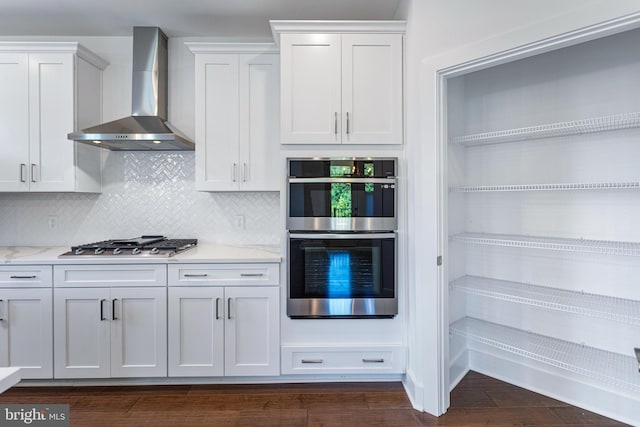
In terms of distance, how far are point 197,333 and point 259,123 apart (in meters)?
1.64

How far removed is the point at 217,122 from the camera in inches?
104

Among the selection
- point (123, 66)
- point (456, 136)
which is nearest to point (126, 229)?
point (123, 66)

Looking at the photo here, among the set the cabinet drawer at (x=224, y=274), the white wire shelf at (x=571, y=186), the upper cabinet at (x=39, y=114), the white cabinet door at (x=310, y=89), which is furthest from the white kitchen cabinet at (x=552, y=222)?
the upper cabinet at (x=39, y=114)

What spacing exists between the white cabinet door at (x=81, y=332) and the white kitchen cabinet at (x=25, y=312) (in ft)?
0.24

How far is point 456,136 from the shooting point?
2.45 meters

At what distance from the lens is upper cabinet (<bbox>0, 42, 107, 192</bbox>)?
257 centimetres

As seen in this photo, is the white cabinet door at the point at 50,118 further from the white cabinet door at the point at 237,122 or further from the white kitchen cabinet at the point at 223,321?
the white kitchen cabinet at the point at 223,321

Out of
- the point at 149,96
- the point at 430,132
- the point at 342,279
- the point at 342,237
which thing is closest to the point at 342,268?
the point at 342,279

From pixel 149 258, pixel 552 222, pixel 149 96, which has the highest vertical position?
pixel 149 96

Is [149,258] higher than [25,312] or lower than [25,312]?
higher

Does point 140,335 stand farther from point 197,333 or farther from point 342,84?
point 342,84

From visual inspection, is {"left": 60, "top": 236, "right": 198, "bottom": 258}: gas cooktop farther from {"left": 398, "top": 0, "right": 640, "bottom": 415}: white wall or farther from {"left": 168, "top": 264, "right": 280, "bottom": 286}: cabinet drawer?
{"left": 398, "top": 0, "right": 640, "bottom": 415}: white wall

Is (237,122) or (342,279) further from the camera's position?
(237,122)

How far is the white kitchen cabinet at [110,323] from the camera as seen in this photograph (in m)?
2.30
